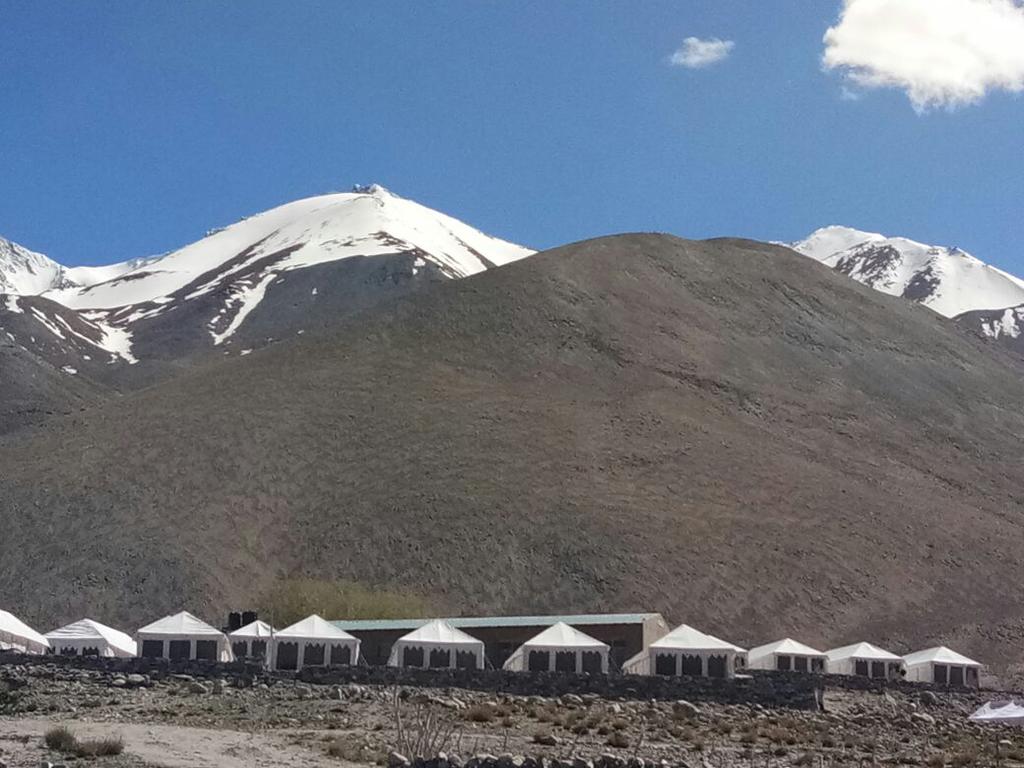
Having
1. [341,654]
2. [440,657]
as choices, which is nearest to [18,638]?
[341,654]

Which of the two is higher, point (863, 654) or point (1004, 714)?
point (863, 654)

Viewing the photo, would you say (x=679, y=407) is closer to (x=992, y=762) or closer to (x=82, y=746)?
(x=992, y=762)

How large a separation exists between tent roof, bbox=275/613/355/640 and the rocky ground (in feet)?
29.7

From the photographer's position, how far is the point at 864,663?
48406 mm

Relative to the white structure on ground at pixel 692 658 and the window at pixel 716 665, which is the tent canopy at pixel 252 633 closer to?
the white structure on ground at pixel 692 658

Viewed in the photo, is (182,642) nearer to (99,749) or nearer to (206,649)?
(206,649)

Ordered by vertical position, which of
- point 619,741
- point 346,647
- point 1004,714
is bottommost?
point 619,741

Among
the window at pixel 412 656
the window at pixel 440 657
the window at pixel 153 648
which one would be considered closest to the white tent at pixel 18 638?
the window at pixel 153 648

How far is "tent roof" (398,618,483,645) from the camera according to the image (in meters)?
40.5

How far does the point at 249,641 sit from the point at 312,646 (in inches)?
100

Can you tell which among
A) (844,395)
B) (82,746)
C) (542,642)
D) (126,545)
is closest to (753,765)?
(82,746)

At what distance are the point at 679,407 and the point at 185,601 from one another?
35.6m

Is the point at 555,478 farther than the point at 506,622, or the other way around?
the point at 555,478

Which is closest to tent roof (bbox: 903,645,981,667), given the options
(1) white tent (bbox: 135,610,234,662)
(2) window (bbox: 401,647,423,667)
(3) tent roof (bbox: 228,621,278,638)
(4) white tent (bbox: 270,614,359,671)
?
(2) window (bbox: 401,647,423,667)
